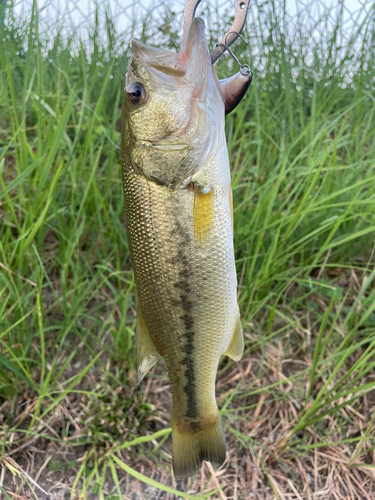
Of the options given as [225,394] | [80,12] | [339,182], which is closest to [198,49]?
[339,182]

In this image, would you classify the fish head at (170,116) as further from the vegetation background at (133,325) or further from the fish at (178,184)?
the vegetation background at (133,325)

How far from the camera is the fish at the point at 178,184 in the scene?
1.03 metres

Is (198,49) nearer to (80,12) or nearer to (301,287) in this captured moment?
(301,287)

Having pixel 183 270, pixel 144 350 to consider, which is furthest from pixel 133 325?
pixel 183 270

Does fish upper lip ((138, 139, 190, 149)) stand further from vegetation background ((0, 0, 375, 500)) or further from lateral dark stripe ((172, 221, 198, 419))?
vegetation background ((0, 0, 375, 500))

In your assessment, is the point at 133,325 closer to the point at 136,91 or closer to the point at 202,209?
the point at 202,209

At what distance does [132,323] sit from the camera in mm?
2020

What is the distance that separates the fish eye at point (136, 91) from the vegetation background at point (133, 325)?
68 centimetres

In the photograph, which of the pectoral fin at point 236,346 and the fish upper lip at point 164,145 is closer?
the fish upper lip at point 164,145

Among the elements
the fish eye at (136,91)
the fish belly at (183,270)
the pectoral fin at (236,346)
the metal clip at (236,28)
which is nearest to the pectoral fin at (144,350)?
the fish belly at (183,270)

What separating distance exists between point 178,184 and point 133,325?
107cm

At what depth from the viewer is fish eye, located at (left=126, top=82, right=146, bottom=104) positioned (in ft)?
3.40

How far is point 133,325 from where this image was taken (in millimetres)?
1879

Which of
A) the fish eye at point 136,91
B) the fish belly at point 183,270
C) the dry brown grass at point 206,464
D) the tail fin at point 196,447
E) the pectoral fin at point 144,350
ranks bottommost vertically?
the dry brown grass at point 206,464
